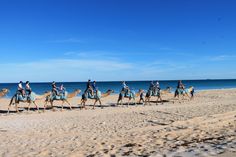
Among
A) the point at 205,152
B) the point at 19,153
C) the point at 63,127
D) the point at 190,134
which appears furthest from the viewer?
the point at 63,127

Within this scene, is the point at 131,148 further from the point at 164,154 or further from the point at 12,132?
the point at 12,132

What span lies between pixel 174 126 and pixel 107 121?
3.95 metres

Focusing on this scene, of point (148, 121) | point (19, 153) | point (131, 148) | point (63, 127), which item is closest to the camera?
point (131, 148)

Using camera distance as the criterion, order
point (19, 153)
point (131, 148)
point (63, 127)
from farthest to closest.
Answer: point (63, 127), point (19, 153), point (131, 148)

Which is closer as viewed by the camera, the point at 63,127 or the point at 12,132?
the point at 12,132

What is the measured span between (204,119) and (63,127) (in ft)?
20.5

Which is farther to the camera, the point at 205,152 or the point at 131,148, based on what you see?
the point at 131,148

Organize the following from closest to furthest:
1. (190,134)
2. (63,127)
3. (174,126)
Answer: (190,134) < (174,126) < (63,127)

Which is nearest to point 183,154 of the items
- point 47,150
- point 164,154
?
point 164,154

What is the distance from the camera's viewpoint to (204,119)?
1510 cm

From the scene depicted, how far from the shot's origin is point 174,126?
13.7 m

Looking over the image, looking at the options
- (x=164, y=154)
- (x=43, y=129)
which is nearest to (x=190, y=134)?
(x=164, y=154)

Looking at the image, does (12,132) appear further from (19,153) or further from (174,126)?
(174,126)

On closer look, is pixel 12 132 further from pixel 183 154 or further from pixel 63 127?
pixel 183 154
